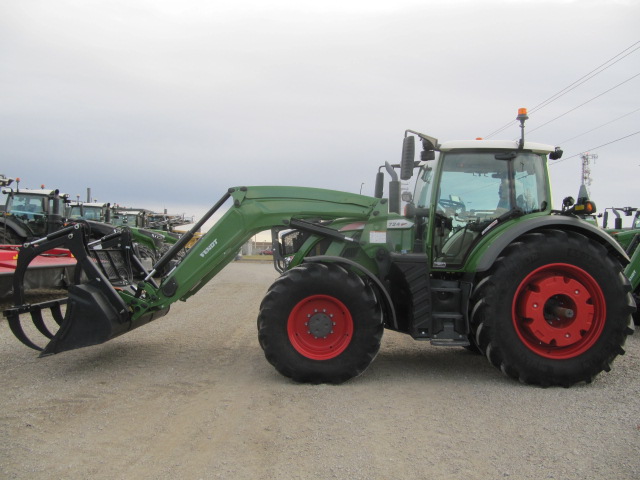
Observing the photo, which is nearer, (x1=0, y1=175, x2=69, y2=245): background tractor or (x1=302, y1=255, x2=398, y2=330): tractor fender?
(x1=302, y1=255, x2=398, y2=330): tractor fender

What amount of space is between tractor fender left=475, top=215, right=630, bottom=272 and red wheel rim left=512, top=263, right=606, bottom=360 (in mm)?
397

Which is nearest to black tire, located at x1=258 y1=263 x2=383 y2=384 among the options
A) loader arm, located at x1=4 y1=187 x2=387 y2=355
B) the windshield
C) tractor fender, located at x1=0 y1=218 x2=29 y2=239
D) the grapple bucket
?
loader arm, located at x1=4 y1=187 x2=387 y2=355

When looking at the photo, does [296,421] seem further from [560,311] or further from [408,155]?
[560,311]

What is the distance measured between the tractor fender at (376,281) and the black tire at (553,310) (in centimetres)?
78

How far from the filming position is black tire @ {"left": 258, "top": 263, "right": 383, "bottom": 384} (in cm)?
504

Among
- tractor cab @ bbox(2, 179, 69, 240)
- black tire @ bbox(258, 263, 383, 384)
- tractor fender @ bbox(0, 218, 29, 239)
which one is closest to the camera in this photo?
black tire @ bbox(258, 263, 383, 384)

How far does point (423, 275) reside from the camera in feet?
17.3

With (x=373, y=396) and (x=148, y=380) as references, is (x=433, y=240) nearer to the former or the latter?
(x=373, y=396)

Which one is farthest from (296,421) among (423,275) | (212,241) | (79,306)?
(79,306)

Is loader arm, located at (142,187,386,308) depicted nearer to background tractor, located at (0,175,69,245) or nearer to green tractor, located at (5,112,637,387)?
green tractor, located at (5,112,637,387)

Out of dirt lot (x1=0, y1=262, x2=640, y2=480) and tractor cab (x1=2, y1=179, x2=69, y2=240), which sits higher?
tractor cab (x1=2, y1=179, x2=69, y2=240)

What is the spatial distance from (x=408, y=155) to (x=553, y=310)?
6.82ft

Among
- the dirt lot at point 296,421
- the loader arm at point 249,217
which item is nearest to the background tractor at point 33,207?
the dirt lot at point 296,421

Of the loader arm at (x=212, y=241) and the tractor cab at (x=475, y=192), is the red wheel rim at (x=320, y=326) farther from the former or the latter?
the tractor cab at (x=475, y=192)
